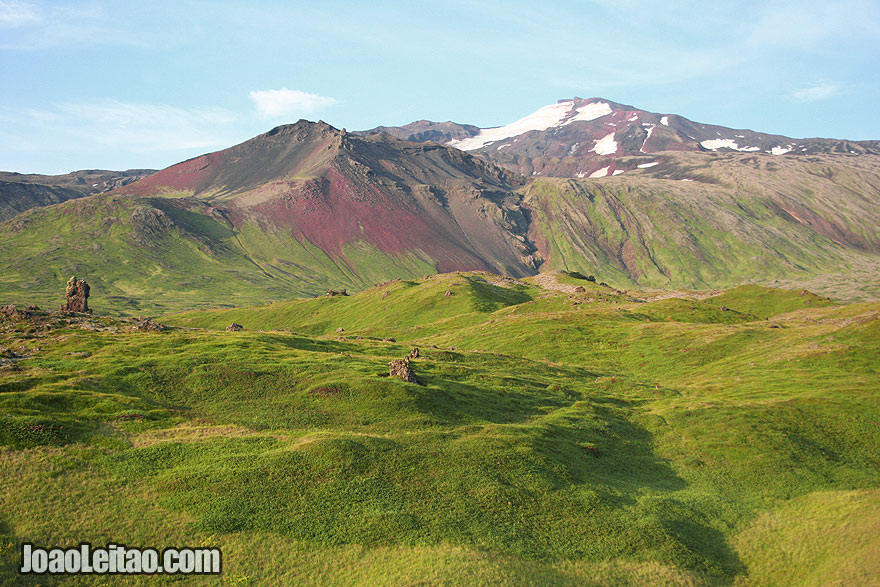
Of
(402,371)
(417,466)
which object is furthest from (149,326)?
(417,466)

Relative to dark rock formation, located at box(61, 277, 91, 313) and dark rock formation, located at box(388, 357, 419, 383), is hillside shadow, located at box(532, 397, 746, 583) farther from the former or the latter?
dark rock formation, located at box(61, 277, 91, 313)

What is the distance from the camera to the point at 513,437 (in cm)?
5378

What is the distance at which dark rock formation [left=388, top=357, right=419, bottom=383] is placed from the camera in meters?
67.9

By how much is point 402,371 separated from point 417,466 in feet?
76.9

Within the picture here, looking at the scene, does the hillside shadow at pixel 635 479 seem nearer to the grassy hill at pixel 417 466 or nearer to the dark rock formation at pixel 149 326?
the grassy hill at pixel 417 466

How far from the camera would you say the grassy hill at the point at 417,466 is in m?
35.5

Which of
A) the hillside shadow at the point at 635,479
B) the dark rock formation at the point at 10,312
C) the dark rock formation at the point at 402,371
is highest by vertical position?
the dark rock formation at the point at 10,312

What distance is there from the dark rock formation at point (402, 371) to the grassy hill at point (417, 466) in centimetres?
171

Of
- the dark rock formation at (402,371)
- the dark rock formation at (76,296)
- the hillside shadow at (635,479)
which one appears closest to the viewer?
the hillside shadow at (635,479)

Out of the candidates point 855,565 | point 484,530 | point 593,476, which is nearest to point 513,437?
point 593,476

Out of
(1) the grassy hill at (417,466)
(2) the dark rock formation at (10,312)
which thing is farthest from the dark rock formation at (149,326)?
(2) the dark rock formation at (10,312)

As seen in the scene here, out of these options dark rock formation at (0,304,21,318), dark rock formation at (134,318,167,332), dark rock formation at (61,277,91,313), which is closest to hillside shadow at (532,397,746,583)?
dark rock formation at (134,318,167,332)

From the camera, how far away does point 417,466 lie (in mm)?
45844

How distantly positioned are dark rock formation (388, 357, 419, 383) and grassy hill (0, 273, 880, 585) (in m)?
1.71
